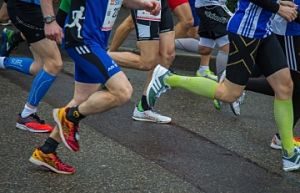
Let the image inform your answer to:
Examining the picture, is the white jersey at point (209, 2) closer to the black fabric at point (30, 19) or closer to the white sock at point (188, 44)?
the white sock at point (188, 44)

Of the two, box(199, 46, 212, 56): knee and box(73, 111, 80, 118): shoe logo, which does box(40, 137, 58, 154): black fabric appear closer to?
box(73, 111, 80, 118): shoe logo

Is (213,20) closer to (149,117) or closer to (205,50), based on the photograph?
(205,50)

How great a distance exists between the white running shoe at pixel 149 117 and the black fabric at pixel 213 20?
64.1 inches

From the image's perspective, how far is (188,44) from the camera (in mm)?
7949

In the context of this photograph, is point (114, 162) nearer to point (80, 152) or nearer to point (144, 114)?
point (80, 152)

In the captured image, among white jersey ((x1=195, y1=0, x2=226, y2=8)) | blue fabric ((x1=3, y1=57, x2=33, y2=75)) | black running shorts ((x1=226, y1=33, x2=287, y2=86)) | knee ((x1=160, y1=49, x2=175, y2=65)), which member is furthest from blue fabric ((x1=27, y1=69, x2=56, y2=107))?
white jersey ((x1=195, y1=0, x2=226, y2=8))

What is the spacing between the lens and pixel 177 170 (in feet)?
14.9

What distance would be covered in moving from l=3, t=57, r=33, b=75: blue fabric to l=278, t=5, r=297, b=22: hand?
8.35ft

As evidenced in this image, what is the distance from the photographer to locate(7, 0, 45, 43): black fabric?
17.3ft

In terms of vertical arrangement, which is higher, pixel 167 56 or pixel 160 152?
pixel 167 56

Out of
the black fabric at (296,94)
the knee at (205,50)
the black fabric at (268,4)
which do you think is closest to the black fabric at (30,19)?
the black fabric at (268,4)

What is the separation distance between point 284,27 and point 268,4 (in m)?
0.60

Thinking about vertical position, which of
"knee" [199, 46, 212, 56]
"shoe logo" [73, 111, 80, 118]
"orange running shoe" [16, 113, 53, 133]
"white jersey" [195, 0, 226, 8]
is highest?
"shoe logo" [73, 111, 80, 118]

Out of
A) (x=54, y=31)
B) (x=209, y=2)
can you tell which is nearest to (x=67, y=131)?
(x=54, y=31)
